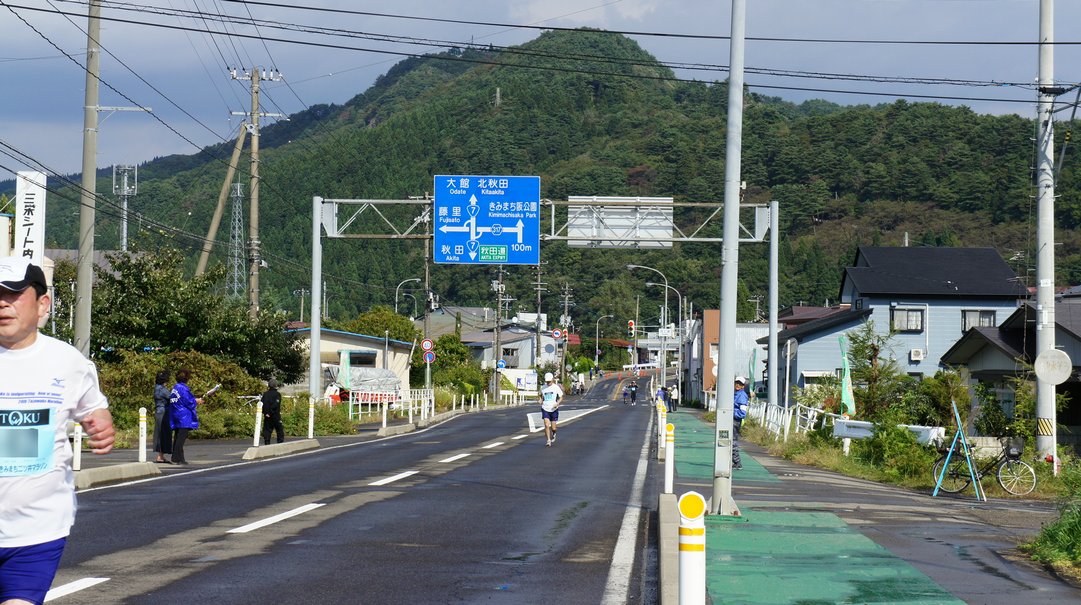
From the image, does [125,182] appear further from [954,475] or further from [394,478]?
[954,475]

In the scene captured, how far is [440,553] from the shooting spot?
979cm

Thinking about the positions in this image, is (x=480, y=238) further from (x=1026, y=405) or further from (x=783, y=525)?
(x=783, y=525)

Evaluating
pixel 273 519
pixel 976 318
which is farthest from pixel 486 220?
pixel 976 318

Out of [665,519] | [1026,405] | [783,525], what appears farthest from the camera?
[1026,405]

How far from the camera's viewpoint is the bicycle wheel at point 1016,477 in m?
17.0

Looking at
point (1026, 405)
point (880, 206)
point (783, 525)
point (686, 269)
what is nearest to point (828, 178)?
point (880, 206)

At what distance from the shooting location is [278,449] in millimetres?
23875

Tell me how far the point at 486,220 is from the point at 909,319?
2492 centimetres

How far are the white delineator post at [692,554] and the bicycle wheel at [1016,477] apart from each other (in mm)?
13807

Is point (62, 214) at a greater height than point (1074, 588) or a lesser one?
greater

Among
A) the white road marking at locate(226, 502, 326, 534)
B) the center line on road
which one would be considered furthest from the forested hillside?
the white road marking at locate(226, 502, 326, 534)

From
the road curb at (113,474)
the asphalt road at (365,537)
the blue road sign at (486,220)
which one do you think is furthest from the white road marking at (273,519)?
the blue road sign at (486,220)

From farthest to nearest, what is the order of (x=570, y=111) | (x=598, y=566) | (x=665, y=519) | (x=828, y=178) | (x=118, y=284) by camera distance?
1. (x=570, y=111)
2. (x=828, y=178)
3. (x=118, y=284)
4. (x=665, y=519)
5. (x=598, y=566)

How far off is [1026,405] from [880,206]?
8915 cm
